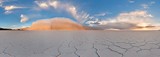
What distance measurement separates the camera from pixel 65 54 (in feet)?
5.45

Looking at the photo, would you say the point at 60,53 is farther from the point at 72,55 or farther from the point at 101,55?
the point at 101,55

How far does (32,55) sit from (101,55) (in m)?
0.60

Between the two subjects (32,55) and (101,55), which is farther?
(32,55)

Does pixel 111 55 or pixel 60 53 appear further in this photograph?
Answer: pixel 60 53

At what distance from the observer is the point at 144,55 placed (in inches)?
62.3

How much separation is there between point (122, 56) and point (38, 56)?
0.70 m

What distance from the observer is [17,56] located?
168 cm

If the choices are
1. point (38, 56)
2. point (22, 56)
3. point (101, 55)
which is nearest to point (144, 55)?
point (101, 55)

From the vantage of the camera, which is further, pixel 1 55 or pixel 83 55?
pixel 1 55

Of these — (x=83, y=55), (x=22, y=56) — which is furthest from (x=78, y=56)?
(x=22, y=56)

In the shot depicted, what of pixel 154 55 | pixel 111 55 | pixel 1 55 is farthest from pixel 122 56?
pixel 1 55

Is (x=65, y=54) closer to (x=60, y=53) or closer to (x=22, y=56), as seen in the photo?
(x=60, y=53)

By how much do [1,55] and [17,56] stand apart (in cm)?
17

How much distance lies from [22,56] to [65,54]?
1.23ft
